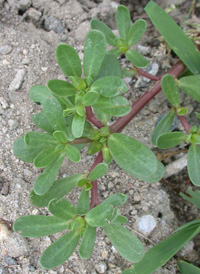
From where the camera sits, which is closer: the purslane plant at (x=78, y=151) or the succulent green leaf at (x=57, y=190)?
the purslane plant at (x=78, y=151)

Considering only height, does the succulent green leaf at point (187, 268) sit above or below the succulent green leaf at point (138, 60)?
below

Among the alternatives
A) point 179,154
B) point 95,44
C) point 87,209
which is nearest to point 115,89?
point 95,44

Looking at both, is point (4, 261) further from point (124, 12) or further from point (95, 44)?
point (124, 12)

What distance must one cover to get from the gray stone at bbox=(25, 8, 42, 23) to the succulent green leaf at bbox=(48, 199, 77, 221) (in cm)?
145

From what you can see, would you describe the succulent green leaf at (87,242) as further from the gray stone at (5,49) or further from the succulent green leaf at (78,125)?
the gray stone at (5,49)

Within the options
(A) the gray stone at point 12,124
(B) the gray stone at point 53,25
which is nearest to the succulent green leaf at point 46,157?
(A) the gray stone at point 12,124

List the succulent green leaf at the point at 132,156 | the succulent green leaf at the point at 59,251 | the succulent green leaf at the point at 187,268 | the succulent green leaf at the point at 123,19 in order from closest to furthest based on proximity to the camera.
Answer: the succulent green leaf at the point at 59,251 → the succulent green leaf at the point at 132,156 → the succulent green leaf at the point at 187,268 → the succulent green leaf at the point at 123,19

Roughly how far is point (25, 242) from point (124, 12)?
4.57 feet

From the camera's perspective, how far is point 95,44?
1.71 metres

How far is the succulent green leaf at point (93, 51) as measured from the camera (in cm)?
169

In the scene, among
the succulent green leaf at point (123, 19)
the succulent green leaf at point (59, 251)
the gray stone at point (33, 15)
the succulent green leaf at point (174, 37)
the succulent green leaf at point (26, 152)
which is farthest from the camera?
the gray stone at point (33, 15)

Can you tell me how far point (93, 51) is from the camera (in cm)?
173

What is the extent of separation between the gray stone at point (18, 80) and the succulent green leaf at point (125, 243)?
41.0 inches

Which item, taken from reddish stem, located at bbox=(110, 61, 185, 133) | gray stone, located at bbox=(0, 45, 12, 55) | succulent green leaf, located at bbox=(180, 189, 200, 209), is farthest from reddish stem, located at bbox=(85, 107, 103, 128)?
gray stone, located at bbox=(0, 45, 12, 55)
